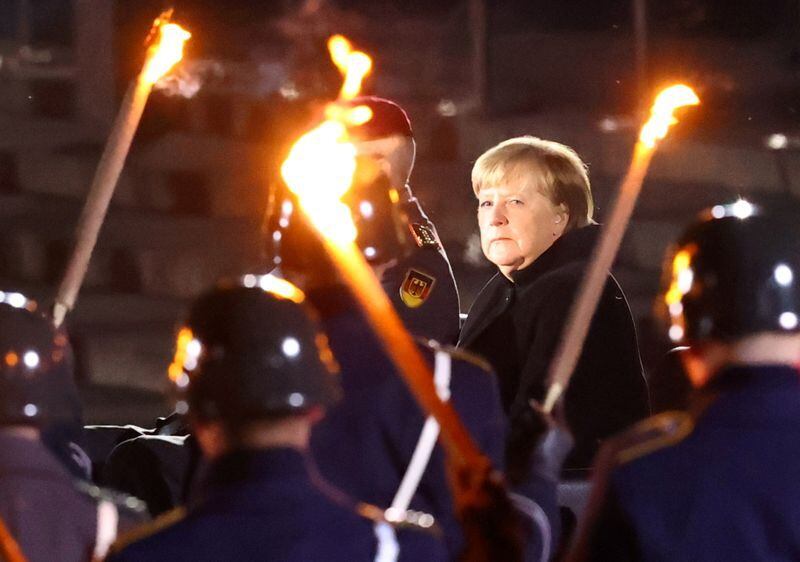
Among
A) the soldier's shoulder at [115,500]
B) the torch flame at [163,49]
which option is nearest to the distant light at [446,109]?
the torch flame at [163,49]

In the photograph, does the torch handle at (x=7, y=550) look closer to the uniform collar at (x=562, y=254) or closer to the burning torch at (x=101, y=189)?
the burning torch at (x=101, y=189)

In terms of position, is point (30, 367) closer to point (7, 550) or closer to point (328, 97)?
point (7, 550)

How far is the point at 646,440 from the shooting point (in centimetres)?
253

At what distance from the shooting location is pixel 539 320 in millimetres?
4234

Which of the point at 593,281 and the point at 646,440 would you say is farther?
the point at 593,281

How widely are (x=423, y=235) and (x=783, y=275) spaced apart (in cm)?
167

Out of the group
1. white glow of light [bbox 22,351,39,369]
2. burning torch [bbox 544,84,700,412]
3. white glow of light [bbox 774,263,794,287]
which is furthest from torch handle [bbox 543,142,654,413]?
white glow of light [bbox 22,351,39,369]

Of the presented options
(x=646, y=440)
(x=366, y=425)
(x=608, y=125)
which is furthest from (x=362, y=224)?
(x=608, y=125)

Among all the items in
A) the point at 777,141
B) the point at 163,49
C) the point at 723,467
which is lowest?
the point at 723,467

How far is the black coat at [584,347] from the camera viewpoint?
422cm

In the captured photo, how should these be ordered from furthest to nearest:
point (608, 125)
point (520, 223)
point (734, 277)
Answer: point (608, 125)
point (520, 223)
point (734, 277)

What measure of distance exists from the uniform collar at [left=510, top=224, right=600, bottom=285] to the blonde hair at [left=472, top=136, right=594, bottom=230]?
0.46ft

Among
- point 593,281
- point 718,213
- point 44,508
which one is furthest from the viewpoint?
point 593,281

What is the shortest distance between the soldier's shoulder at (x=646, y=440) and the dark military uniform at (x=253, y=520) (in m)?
0.51
